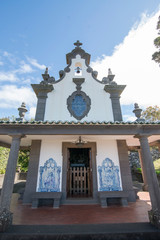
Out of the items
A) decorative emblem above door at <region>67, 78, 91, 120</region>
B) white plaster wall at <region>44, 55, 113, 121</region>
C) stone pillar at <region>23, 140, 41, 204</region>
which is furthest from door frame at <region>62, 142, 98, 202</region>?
decorative emblem above door at <region>67, 78, 91, 120</region>

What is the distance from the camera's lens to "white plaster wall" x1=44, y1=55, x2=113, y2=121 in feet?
25.0

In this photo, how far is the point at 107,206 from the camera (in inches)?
225

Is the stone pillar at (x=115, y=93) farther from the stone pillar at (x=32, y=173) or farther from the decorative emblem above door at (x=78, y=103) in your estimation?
the stone pillar at (x=32, y=173)

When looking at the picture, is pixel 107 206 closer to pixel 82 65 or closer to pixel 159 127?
pixel 159 127

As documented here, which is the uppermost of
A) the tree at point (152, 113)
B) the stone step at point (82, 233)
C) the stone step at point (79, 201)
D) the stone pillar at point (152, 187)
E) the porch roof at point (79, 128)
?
the tree at point (152, 113)

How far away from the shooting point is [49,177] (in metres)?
6.25

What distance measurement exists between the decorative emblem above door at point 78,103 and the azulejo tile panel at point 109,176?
3160mm

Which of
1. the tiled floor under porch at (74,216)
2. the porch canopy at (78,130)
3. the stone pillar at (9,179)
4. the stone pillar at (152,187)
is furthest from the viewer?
the porch canopy at (78,130)

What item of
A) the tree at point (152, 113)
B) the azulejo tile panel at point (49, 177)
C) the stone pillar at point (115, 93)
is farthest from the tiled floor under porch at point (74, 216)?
the tree at point (152, 113)

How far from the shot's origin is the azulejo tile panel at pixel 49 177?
611cm

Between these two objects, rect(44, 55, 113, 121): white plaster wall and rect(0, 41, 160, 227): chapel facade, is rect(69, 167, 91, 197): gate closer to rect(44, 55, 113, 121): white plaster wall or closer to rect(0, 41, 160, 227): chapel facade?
rect(0, 41, 160, 227): chapel facade

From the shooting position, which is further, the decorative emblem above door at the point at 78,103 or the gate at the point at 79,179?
the decorative emblem above door at the point at 78,103

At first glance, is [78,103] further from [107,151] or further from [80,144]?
[107,151]

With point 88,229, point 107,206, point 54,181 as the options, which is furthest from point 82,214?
point 54,181
